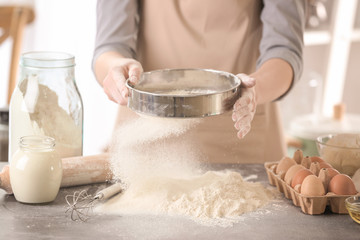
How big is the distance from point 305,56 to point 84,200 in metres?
3.05

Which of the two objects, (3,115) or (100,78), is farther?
(3,115)

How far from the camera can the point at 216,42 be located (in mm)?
1859

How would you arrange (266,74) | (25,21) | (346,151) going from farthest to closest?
(25,21)
(266,74)
(346,151)

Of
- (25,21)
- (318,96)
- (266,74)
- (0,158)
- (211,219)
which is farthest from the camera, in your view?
(318,96)

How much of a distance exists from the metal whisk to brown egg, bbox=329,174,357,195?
54 centimetres

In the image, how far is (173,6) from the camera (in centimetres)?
185

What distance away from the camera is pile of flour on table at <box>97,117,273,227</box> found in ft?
4.20

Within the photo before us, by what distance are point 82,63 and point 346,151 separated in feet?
6.84

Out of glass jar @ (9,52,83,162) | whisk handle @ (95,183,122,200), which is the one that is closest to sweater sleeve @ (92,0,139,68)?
glass jar @ (9,52,83,162)

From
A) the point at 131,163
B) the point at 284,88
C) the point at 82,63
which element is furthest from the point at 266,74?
the point at 82,63

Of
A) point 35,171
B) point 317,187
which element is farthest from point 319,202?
point 35,171

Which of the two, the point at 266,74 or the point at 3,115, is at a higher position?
the point at 266,74

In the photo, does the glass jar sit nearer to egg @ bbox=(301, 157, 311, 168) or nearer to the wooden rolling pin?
the wooden rolling pin

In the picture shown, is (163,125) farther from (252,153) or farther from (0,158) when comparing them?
(0,158)
